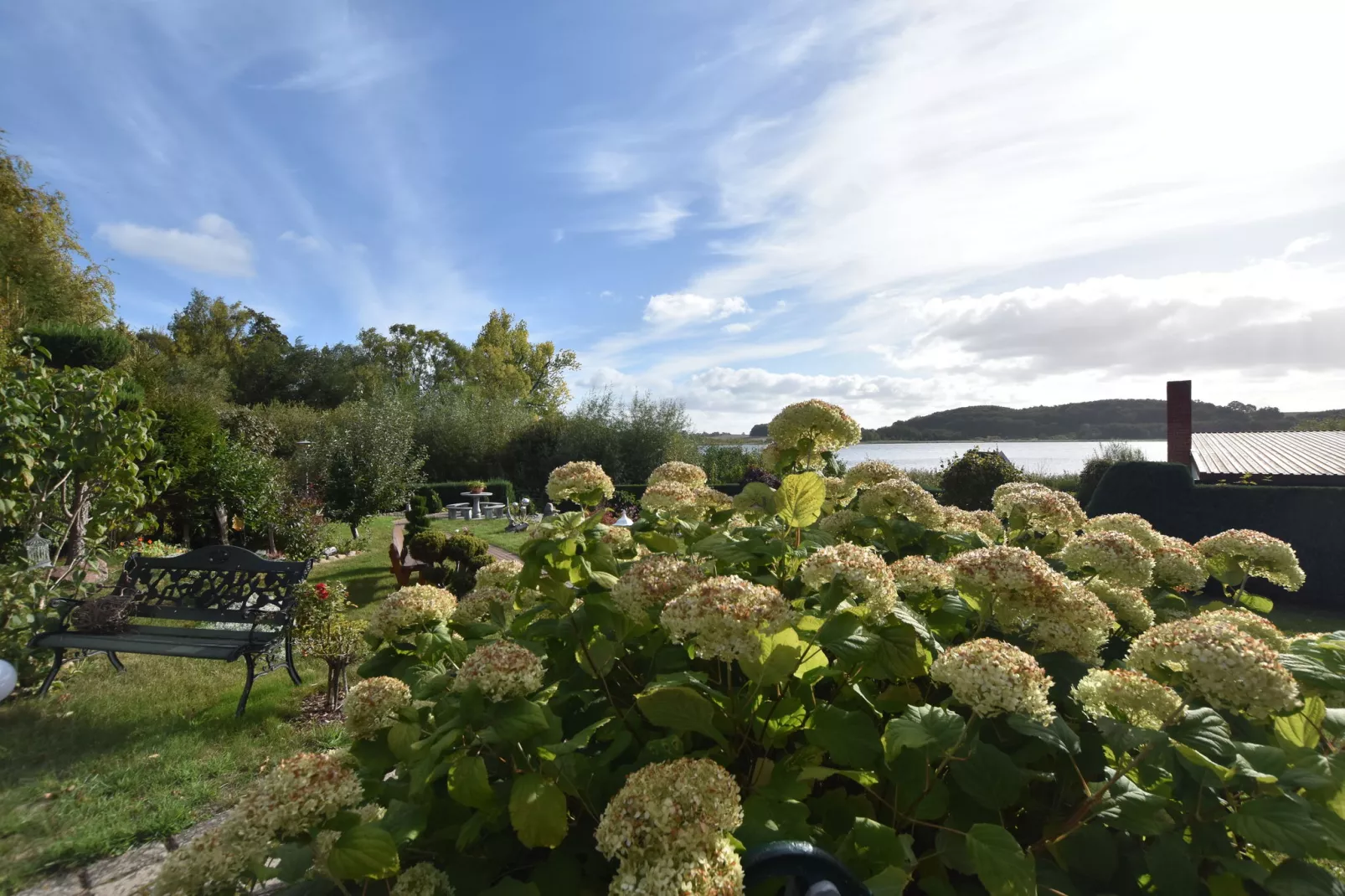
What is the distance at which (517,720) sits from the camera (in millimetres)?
980

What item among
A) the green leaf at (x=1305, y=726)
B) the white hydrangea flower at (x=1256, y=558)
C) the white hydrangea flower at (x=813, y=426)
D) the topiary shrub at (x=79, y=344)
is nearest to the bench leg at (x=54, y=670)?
the white hydrangea flower at (x=813, y=426)

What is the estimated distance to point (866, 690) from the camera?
4.22 ft

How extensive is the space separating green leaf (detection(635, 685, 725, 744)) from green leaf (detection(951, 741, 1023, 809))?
36cm

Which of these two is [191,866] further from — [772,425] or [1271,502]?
[1271,502]

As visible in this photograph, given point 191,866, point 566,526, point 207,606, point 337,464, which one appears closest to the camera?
point 191,866

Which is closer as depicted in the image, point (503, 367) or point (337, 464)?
point (337, 464)

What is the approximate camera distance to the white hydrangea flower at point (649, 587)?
Answer: 1199 millimetres

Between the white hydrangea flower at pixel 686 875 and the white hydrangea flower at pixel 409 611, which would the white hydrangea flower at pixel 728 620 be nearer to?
the white hydrangea flower at pixel 686 875

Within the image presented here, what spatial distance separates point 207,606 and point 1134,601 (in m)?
6.36

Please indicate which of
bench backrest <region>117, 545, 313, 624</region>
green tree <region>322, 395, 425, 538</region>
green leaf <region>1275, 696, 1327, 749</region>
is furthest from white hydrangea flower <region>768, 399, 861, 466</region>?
green tree <region>322, 395, 425, 538</region>

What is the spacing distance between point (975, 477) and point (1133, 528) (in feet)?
35.4

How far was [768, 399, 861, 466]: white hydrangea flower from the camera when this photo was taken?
2273 mm

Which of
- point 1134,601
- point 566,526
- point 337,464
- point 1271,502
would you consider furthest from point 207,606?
point 1271,502

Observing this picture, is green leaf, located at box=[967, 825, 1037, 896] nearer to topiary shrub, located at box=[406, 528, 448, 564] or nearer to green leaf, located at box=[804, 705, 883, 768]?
green leaf, located at box=[804, 705, 883, 768]
